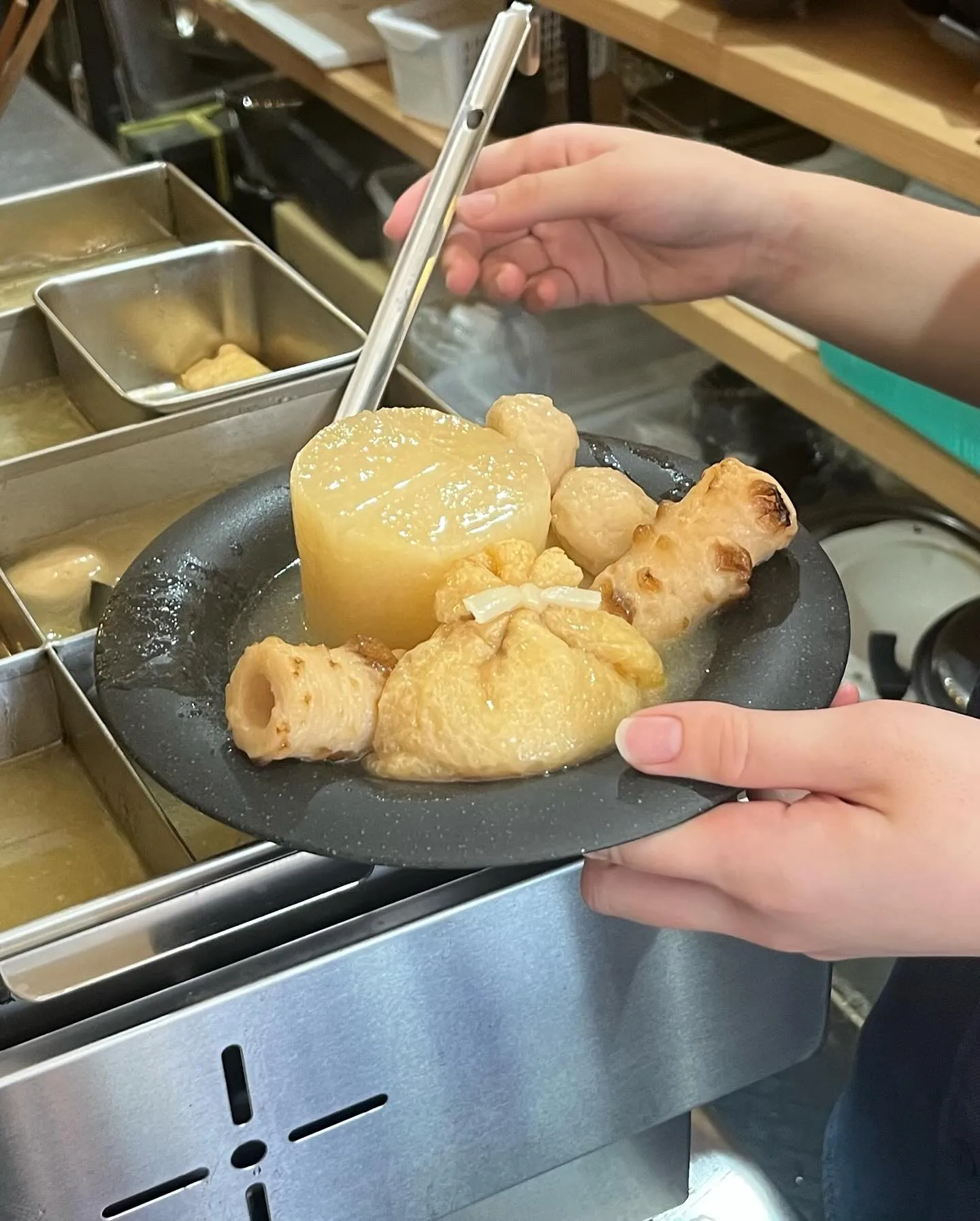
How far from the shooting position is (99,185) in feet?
4.99

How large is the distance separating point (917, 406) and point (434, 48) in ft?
2.84

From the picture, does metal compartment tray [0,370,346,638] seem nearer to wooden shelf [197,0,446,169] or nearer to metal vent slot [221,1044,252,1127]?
metal vent slot [221,1044,252,1127]

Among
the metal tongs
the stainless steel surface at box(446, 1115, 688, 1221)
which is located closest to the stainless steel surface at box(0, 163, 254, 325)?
the metal tongs

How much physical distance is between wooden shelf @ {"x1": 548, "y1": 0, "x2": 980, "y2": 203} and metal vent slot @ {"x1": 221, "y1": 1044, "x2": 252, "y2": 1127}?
96cm

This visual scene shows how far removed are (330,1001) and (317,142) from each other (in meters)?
1.63

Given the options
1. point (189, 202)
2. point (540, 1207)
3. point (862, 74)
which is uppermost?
point (862, 74)

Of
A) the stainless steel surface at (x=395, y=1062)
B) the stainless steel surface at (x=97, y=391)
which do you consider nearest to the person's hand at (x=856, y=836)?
the stainless steel surface at (x=395, y=1062)

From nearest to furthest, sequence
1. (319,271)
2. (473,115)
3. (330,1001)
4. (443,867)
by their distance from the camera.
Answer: (443,867) → (330,1001) → (473,115) → (319,271)

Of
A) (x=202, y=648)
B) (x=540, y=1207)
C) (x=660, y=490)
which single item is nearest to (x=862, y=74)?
(x=660, y=490)

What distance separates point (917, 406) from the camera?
1328 mm

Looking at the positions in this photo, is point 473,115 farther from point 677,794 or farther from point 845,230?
point 677,794

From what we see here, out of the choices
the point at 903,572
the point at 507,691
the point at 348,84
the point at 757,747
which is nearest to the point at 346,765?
the point at 507,691

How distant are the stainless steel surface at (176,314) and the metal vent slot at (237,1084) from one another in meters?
0.79

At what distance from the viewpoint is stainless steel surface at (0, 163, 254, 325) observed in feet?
4.94
